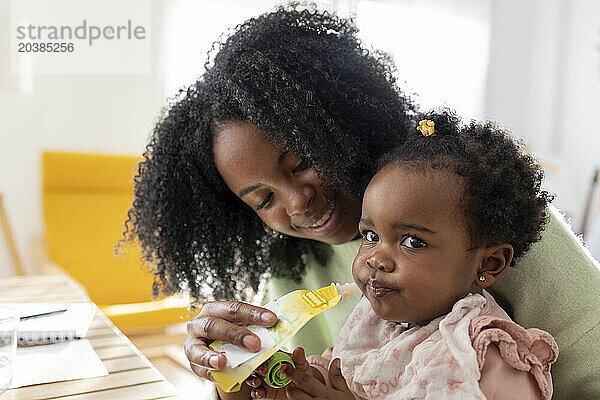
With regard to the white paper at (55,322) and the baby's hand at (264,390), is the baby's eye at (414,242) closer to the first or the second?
the baby's hand at (264,390)

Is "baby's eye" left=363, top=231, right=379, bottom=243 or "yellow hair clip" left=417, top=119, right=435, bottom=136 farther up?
"yellow hair clip" left=417, top=119, right=435, bottom=136

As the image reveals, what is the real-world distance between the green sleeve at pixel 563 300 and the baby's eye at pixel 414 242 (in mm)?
207

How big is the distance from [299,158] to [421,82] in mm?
3505

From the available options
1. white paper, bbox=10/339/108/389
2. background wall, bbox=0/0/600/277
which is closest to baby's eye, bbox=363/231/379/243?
white paper, bbox=10/339/108/389

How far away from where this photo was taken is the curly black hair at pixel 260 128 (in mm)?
1138

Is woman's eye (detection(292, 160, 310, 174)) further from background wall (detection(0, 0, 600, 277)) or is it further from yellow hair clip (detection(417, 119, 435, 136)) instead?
background wall (detection(0, 0, 600, 277))

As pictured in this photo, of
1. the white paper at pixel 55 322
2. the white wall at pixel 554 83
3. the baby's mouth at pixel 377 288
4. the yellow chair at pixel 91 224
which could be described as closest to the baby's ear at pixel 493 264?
the baby's mouth at pixel 377 288

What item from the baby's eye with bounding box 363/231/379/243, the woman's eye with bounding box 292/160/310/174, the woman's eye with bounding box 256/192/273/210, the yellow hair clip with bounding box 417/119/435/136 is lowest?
the woman's eye with bounding box 256/192/273/210

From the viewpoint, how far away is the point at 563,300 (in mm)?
919

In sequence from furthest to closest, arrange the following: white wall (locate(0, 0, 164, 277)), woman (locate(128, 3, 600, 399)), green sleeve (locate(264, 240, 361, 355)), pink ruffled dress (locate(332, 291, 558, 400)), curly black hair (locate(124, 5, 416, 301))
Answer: white wall (locate(0, 0, 164, 277)), green sleeve (locate(264, 240, 361, 355)), curly black hair (locate(124, 5, 416, 301)), woman (locate(128, 3, 600, 399)), pink ruffled dress (locate(332, 291, 558, 400))

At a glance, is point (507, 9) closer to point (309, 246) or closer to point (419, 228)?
point (309, 246)

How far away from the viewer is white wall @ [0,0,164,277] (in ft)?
11.6

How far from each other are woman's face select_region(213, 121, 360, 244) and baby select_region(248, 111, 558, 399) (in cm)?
26

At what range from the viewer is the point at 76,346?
118 centimetres
